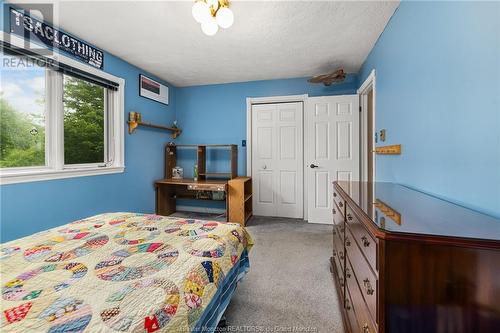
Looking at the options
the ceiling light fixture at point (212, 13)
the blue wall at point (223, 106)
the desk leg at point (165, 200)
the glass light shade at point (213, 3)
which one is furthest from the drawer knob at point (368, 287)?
the desk leg at point (165, 200)

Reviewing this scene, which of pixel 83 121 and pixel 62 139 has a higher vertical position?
pixel 83 121

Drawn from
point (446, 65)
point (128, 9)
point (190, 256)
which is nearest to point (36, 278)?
point (190, 256)

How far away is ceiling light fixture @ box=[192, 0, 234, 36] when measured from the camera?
1.58 metres

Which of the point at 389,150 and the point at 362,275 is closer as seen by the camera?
the point at 362,275

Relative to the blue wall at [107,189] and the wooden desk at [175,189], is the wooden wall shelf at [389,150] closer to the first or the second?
the wooden desk at [175,189]

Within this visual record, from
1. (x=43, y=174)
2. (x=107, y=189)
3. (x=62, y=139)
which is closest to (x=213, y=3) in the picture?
(x=62, y=139)

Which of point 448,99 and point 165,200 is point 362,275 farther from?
point 165,200

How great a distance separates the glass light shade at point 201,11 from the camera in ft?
5.14

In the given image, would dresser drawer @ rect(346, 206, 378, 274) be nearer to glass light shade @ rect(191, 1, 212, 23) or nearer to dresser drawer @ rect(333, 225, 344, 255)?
Result: dresser drawer @ rect(333, 225, 344, 255)

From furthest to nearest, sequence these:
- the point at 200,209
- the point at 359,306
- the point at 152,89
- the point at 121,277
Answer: the point at 200,209
the point at 152,89
the point at 359,306
the point at 121,277

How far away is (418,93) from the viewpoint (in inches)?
63.8

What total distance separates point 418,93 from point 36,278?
8.30 feet

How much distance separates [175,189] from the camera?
13.6 ft

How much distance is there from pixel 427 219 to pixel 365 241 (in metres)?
0.25
